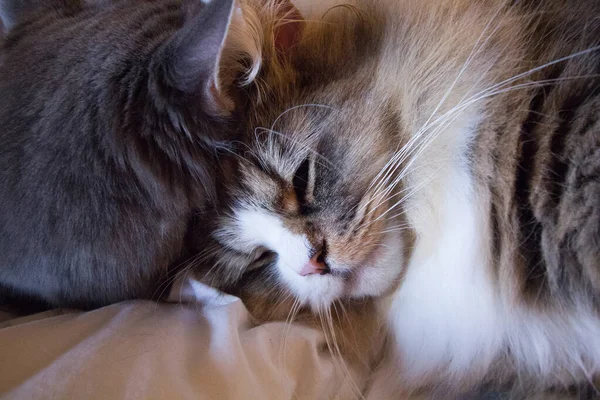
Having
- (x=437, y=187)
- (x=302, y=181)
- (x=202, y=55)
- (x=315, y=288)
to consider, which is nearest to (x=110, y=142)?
(x=202, y=55)

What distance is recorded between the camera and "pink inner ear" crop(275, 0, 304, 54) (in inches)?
43.8

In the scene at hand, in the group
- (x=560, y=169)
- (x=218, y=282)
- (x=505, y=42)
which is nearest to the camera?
(x=560, y=169)

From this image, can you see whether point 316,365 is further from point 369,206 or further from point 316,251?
point 369,206

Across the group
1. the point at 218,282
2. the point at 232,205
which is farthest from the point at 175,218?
the point at 218,282

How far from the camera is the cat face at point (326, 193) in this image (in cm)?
97

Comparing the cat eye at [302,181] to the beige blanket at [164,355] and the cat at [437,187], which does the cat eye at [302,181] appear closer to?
the cat at [437,187]

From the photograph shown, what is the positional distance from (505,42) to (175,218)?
2.27 ft

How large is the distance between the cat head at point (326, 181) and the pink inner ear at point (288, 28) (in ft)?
0.28

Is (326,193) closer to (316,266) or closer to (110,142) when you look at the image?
(316,266)

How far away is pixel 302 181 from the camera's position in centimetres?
100

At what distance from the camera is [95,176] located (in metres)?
0.87

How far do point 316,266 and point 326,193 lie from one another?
0.14m

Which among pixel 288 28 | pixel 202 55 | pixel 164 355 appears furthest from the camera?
pixel 288 28

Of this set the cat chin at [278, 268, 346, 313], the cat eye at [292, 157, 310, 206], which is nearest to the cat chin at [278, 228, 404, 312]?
the cat chin at [278, 268, 346, 313]
